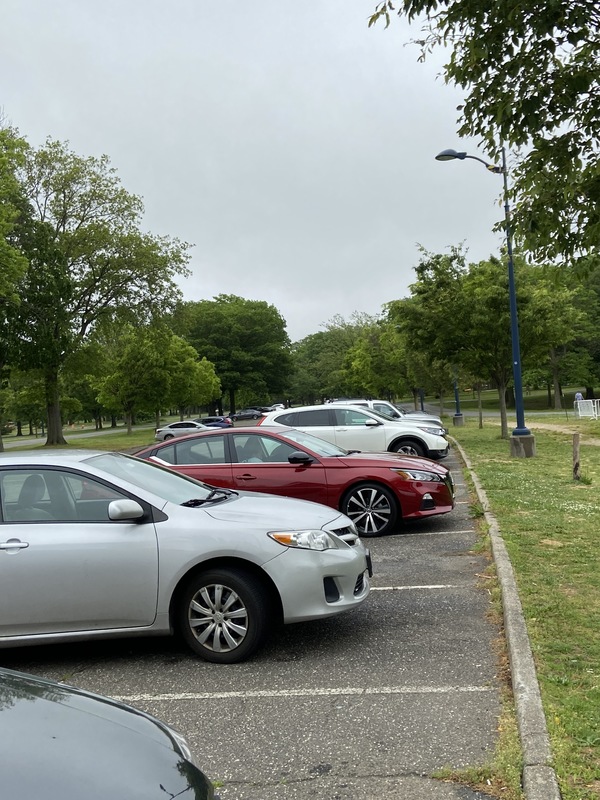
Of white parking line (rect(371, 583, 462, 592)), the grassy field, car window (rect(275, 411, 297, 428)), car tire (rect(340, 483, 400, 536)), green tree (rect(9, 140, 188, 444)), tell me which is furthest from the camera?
green tree (rect(9, 140, 188, 444))

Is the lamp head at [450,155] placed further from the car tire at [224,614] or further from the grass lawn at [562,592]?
the car tire at [224,614]

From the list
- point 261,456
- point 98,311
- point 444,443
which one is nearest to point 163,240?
point 98,311

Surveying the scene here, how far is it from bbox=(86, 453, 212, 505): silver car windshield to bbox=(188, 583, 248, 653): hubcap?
0.72m

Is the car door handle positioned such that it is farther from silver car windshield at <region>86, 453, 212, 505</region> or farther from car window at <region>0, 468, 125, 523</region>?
silver car windshield at <region>86, 453, 212, 505</region>

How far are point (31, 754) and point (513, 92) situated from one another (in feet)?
14.4

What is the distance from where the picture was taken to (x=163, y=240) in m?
39.6

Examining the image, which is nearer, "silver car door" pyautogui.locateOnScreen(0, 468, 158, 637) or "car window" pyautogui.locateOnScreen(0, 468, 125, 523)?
"silver car door" pyautogui.locateOnScreen(0, 468, 158, 637)

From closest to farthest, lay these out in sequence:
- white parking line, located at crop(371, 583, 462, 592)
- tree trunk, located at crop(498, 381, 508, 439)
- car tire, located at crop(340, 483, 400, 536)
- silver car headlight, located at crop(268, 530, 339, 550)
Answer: silver car headlight, located at crop(268, 530, 339, 550) → white parking line, located at crop(371, 583, 462, 592) → car tire, located at crop(340, 483, 400, 536) → tree trunk, located at crop(498, 381, 508, 439)

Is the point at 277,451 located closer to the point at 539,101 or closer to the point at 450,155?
the point at 539,101

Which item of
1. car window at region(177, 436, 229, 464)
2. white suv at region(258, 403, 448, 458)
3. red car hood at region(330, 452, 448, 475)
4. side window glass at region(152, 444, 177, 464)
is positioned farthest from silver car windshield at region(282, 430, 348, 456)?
white suv at region(258, 403, 448, 458)

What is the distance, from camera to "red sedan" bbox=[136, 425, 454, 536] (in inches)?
347

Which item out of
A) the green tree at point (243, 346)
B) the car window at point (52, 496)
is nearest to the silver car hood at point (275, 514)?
the car window at point (52, 496)

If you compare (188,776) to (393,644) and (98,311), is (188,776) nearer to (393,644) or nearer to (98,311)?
(393,644)

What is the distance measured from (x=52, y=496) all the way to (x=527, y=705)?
3.38 metres
